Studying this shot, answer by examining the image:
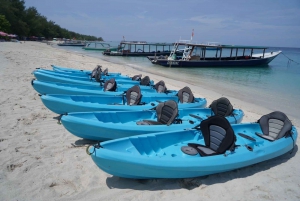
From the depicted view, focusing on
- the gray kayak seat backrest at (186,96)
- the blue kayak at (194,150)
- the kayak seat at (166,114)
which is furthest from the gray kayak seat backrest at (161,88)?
the blue kayak at (194,150)

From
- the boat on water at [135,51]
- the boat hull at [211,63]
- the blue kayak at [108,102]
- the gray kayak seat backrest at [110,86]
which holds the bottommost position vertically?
the blue kayak at [108,102]

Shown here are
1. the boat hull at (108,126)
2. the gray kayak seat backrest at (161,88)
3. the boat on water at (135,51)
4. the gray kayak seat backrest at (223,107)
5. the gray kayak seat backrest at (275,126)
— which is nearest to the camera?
the boat hull at (108,126)

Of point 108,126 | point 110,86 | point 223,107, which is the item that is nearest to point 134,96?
point 110,86

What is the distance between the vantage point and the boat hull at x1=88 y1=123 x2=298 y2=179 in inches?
136

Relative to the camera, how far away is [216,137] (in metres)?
4.39

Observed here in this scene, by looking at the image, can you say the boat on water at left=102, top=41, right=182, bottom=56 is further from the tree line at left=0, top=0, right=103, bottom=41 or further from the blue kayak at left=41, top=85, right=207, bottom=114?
the blue kayak at left=41, top=85, right=207, bottom=114

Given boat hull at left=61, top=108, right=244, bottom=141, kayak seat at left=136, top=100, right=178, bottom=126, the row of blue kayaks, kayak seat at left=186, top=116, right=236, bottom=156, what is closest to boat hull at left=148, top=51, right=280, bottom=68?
the row of blue kayaks

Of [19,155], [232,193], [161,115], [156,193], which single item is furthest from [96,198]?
[161,115]

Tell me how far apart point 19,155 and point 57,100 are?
2.02m

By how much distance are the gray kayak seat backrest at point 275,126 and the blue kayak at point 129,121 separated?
3.00ft

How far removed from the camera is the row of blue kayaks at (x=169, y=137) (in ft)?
11.8

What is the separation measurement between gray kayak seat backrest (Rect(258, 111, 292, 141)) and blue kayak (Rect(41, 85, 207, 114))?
2448 mm

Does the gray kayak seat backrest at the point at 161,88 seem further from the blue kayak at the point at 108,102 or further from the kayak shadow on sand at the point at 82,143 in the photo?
the kayak shadow on sand at the point at 82,143

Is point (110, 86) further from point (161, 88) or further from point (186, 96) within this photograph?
point (186, 96)
